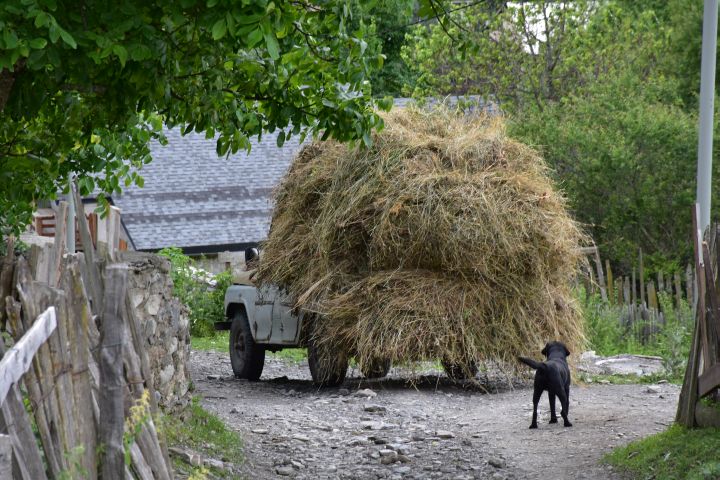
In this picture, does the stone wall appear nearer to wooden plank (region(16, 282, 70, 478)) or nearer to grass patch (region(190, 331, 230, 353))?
wooden plank (region(16, 282, 70, 478))

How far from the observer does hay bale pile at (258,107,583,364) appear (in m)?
12.5

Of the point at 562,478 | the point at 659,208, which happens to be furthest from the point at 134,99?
the point at 659,208

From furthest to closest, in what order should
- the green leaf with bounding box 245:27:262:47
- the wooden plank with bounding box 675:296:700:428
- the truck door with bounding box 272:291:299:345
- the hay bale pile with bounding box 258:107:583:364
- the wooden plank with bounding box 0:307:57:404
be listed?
the truck door with bounding box 272:291:299:345, the hay bale pile with bounding box 258:107:583:364, the wooden plank with bounding box 675:296:700:428, the green leaf with bounding box 245:27:262:47, the wooden plank with bounding box 0:307:57:404

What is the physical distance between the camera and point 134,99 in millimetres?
7727

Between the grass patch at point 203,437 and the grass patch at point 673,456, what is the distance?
300 centimetres

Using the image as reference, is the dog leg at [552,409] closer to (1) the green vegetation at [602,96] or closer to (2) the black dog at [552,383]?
(2) the black dog at [552,383]

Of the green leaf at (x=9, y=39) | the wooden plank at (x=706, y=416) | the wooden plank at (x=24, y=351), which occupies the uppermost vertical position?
the green leaf at (x=9, y=39)

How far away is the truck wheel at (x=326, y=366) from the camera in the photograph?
13.3 meters

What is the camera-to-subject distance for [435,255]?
12680mm

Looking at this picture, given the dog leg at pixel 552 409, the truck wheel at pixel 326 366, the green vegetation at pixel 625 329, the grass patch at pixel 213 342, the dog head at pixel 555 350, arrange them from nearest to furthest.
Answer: the dog leg at pixel 552 409 < the dog head at pixel 555 350 < the truck wheel at pixel 326 366 < the green vegetation at pixel 625 329 < the grass patch at pixel 213 342

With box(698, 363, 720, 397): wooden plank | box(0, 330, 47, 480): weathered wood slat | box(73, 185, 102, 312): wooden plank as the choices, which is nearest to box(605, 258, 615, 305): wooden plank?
box(698, 363, 720, 397): wooden plank

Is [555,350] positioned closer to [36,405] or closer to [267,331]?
[267,331]

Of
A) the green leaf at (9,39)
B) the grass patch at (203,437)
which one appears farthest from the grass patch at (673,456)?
the green leaf at (9,39)

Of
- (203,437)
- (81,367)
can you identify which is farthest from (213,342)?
(81,367)
